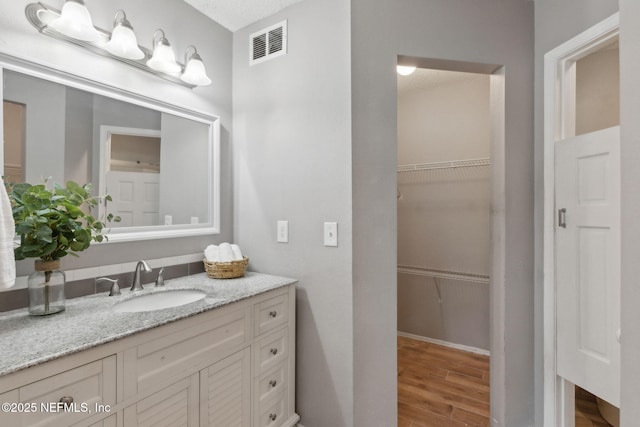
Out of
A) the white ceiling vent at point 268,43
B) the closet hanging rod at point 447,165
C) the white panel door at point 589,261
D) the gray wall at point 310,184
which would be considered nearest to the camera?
the white panel door at point 589,261

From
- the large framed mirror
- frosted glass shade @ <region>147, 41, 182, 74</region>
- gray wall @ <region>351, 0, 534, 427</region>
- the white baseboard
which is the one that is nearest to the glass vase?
the large framed mirror

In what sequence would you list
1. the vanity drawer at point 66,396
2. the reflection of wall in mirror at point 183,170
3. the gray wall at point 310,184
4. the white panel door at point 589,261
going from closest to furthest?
the vanity drawer at point 66,396 < the white panel door at point 589,261 < the gray wall at point 310,184 < the reflection of wall in mirror at point 183,170

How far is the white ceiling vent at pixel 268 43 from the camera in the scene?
179 cm

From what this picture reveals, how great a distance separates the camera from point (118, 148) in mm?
1476

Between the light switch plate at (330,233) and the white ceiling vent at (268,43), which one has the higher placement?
the white ceiling vent at (268,43)

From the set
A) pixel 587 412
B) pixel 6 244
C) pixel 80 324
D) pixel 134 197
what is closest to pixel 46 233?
pixel 6 244

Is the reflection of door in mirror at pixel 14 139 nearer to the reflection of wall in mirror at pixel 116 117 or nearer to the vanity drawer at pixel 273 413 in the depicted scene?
the reflection of wall in mirror at pixel 116 117

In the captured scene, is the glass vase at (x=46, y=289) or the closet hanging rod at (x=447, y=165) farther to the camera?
the closet hanging rod at (x=447, y=165)

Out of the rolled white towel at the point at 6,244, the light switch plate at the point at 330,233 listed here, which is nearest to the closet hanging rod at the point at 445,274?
the light switch plate at the point at 330,233

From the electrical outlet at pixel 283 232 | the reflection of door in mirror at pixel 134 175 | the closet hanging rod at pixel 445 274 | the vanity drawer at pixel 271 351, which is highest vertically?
the reflection of door in mirror at pixel 134 175

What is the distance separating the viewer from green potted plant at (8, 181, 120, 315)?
1013 mm

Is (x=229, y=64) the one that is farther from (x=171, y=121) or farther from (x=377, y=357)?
(x=377, y=357)

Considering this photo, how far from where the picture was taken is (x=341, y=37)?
1549 mm

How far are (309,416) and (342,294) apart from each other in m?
0.75
